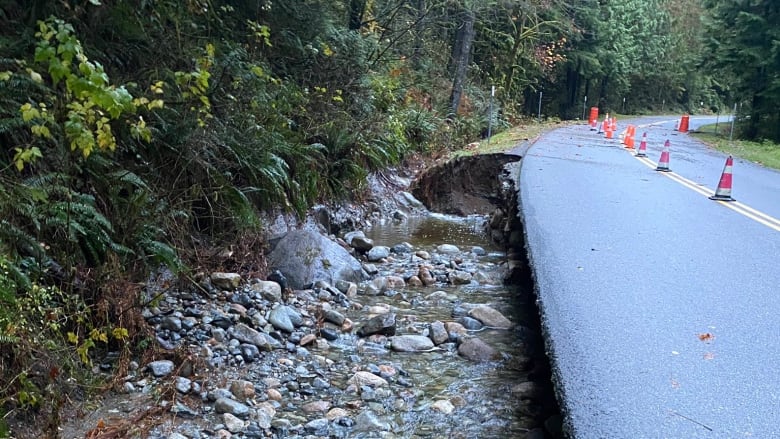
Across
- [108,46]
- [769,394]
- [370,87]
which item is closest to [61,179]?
[108,46]

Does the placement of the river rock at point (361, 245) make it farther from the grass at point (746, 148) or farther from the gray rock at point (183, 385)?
the grass at point (746, 148)

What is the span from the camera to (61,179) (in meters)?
4.96

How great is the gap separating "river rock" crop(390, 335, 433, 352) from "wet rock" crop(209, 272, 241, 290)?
6.13 feet

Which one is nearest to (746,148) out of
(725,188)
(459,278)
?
(725,188)

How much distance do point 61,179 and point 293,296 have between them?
113 inches

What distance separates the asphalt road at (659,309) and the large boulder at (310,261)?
2420 millimetres

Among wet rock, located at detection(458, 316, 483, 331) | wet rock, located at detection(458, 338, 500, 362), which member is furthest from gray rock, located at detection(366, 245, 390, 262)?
wet rock, located at detection(458, 338, 500, 362)

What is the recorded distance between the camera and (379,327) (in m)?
6.21

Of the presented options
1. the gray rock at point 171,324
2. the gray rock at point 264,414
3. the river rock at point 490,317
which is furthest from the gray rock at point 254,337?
the river rock at point 490,317

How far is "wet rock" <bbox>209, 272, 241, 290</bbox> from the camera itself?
659 centimetres

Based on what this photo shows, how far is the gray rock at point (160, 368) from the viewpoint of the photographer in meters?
4.71

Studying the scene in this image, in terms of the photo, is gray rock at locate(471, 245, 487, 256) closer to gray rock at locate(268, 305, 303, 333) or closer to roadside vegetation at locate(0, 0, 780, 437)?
roadside vegetation at locate(0, 0, 780, 437)

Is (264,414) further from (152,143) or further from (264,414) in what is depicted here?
(152,143)

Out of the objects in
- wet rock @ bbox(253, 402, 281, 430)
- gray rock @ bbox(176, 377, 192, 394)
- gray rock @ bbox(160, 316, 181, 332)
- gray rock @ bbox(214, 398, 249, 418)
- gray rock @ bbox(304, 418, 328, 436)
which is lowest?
gray rock @ bbox(304, 418, 328, 436)
